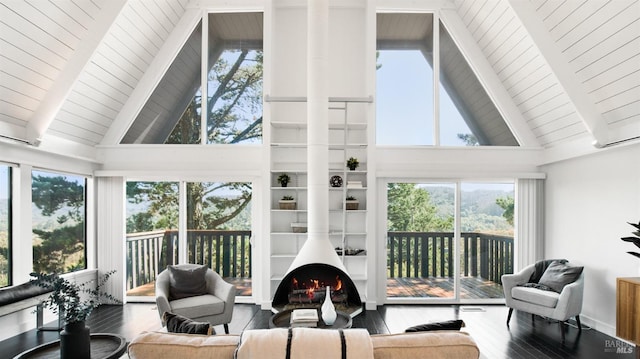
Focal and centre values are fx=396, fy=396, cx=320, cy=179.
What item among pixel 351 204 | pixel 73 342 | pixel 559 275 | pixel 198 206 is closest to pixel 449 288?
pixel 559 275

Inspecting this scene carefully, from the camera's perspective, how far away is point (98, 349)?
267cm

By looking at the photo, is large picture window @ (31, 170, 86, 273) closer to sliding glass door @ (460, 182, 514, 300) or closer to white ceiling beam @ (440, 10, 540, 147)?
sliding glass door @ (460, 182, 514, 300)

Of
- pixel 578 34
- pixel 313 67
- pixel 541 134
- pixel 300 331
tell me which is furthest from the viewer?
pixel 541 134

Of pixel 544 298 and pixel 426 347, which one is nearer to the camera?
pixel 426 347

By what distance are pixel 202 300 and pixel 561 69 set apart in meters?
4.45

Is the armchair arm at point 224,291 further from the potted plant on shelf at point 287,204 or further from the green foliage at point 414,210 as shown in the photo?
the green foliage at point 414,210

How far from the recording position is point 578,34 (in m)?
3.91

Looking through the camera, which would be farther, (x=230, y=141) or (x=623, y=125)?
(x=230, y=141)

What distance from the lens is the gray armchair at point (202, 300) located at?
12.7 feet

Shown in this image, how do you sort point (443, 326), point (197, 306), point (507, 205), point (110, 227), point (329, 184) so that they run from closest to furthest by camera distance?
point (443, 326) < point (197, 306) < point (329, 184) < point (110, 227) < point (507, 205)

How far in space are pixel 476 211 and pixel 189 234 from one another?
4130mm

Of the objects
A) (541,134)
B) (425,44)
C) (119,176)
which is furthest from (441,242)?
(119,176)

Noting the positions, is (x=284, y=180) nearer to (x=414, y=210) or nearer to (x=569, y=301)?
(x=414, y=210)

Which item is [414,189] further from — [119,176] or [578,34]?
[119,176]
